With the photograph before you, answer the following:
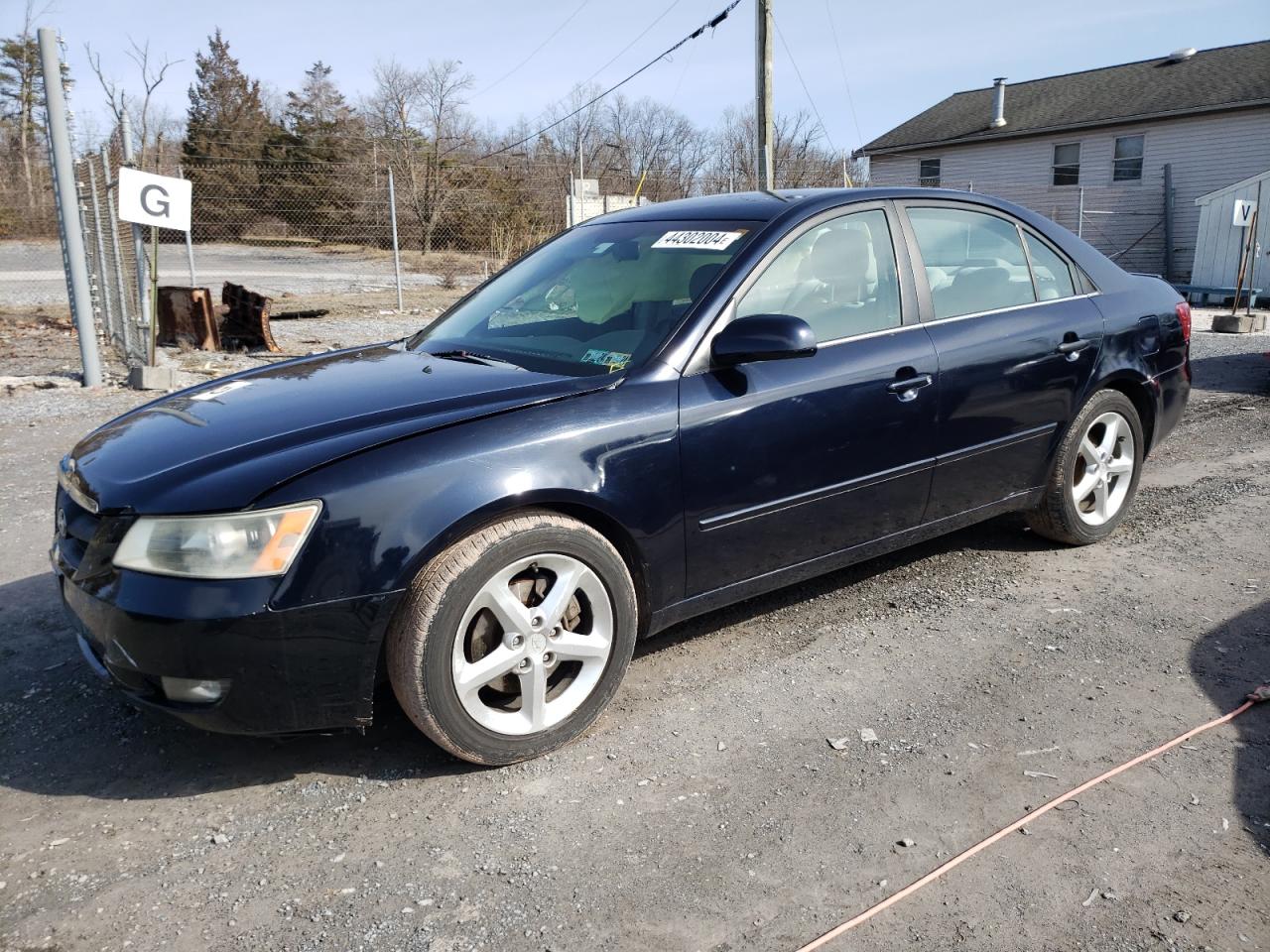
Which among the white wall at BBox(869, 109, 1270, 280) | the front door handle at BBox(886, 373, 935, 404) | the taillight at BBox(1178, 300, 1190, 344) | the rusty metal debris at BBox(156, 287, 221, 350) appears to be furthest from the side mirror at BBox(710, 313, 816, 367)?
the white wall at BBox(869, 109, 1270, 280)

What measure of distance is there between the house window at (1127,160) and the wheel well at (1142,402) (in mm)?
24312

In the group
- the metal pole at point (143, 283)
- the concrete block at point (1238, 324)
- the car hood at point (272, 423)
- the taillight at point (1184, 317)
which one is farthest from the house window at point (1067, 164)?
the car hood at point (272, 423)

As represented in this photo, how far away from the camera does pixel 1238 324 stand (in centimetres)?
1423

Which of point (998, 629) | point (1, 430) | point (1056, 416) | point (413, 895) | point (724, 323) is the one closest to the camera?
point (413, 895)

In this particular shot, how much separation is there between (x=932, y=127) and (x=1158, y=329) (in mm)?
27912

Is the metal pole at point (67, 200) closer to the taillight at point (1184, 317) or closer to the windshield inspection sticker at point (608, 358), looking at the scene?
the windshield inspection sticker at point (608, 358)

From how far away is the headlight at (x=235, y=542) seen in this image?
96.9 inches

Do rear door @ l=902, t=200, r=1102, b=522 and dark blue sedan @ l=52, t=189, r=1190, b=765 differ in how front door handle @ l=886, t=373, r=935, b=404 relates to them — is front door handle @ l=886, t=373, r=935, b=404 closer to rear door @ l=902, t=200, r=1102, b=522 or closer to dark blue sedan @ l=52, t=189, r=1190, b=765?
dark blue sedan @ l=52, t=189, r=1190, b=765

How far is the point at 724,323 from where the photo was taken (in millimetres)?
3285

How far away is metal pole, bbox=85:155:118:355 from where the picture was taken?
10531 mm

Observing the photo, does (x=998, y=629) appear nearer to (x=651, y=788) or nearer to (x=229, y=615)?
(x=651, y=788)

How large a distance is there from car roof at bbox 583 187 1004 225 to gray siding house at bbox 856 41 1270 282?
20174mm

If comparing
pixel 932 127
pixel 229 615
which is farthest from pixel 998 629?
pixel 932 127

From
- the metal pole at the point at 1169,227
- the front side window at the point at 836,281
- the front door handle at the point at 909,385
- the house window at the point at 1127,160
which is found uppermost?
the house window at the point at 1127,160
